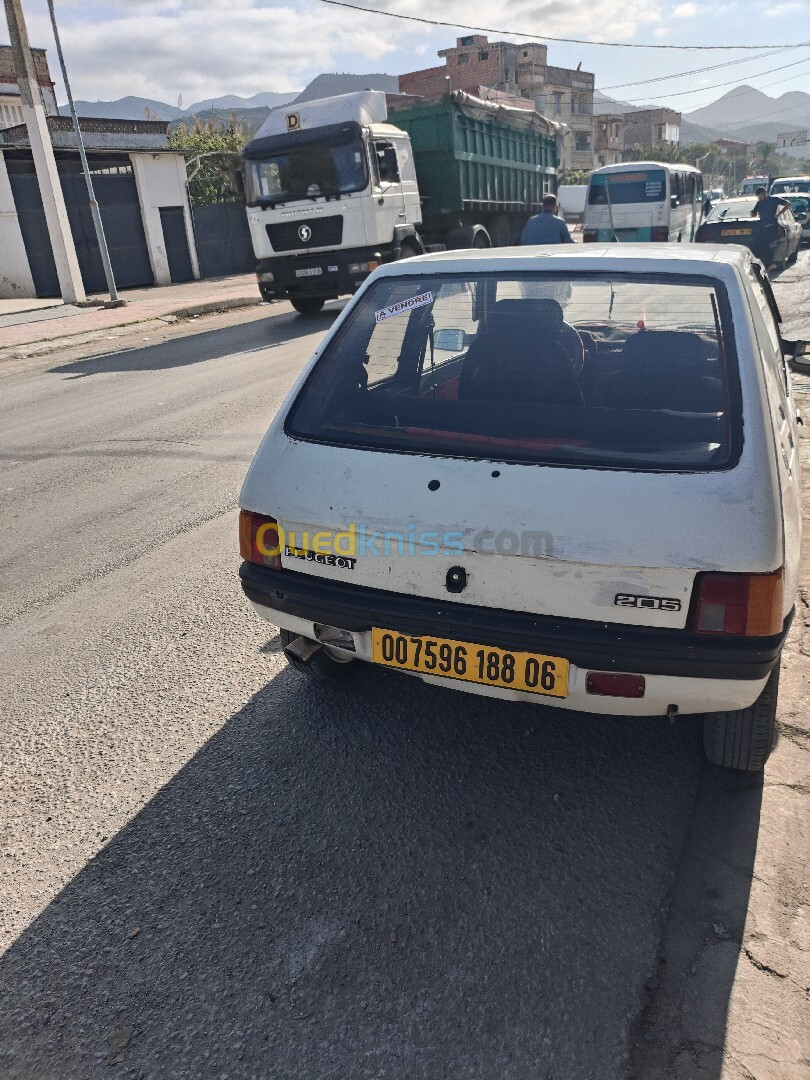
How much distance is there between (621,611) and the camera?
2238mm

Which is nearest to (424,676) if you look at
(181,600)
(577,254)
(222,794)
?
(222,794)

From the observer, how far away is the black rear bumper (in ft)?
7.16

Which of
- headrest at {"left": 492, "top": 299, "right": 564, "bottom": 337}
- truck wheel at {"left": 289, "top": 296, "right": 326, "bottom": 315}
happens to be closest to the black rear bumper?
headrest at {"left": 492, "top": 299, "right": 564, "bottom": 337}

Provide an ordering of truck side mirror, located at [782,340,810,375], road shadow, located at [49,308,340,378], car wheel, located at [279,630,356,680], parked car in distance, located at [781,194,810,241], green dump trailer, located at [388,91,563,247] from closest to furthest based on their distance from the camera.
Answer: car wheel, located at [279,630,356,680], truck side mirror, located at [782,340,810,375], road shadow, located at [49,308,340,378], green dump trailer, located at [388,91,563,247], parked car in distance, located at [781,194,810,241]

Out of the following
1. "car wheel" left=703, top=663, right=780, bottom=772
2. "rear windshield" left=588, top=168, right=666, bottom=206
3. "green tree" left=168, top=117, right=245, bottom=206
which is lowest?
"car wheel" left=703, top=663, right=780, bottom=772

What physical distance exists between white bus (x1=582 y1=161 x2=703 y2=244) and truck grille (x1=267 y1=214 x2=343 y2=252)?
22.9 feet

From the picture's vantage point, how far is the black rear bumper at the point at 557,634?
218 cm

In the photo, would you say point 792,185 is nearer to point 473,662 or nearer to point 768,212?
point 768,212

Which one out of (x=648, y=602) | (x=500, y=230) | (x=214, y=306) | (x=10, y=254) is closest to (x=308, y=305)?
(x=214, y=306)

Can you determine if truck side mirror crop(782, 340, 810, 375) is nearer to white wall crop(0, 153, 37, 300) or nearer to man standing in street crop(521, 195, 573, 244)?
man standing in street crop(521, 195, 573, 244)

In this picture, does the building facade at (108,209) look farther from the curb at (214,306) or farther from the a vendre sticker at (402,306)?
the a vendre sticker at (402,306)

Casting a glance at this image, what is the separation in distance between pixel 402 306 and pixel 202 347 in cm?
1044

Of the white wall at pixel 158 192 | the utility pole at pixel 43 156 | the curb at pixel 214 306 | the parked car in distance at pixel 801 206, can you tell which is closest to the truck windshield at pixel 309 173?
the curb at pixel 214 306

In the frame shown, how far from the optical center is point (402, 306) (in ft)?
10.5
